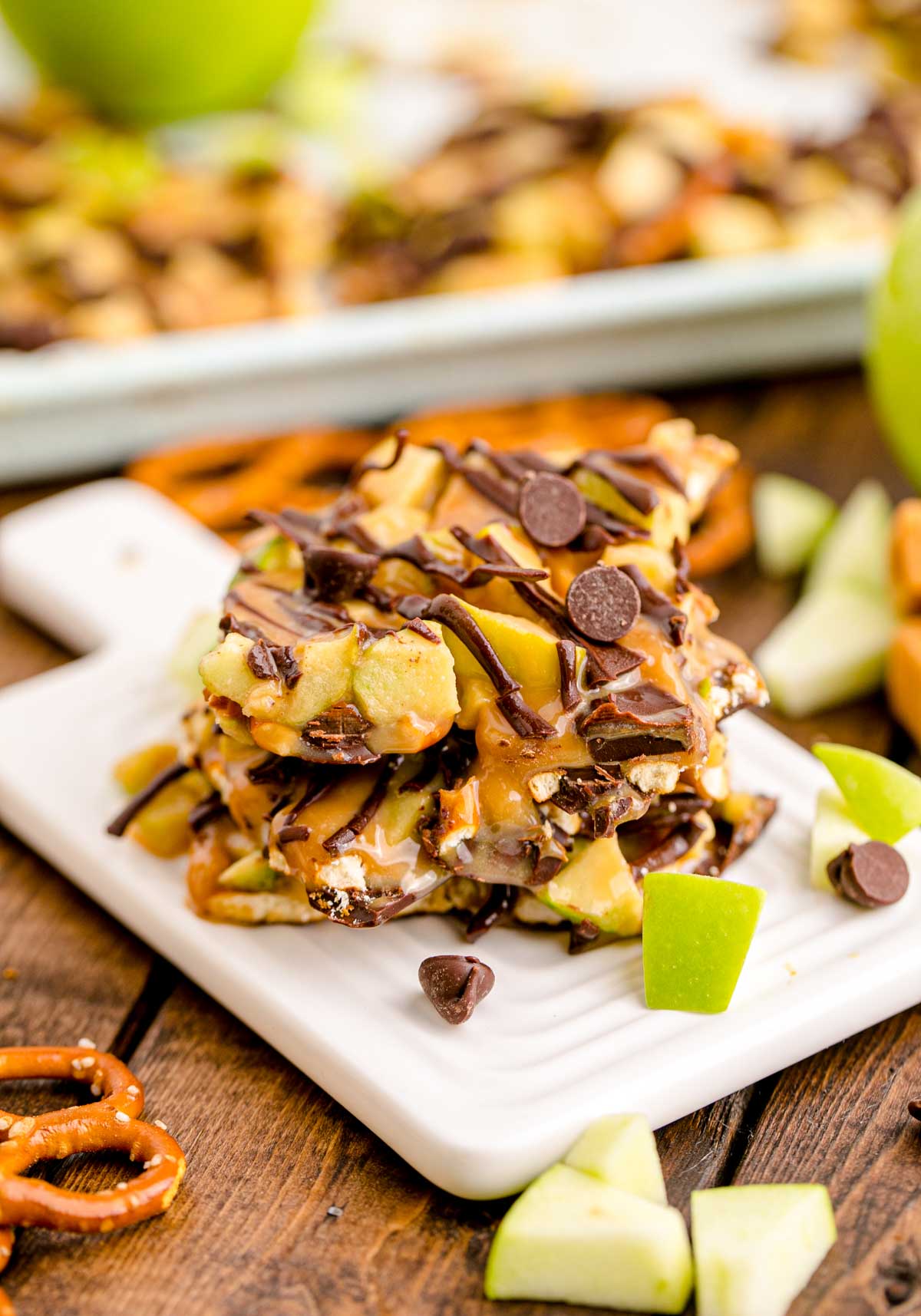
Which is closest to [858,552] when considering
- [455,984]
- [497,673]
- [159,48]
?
[497,673]

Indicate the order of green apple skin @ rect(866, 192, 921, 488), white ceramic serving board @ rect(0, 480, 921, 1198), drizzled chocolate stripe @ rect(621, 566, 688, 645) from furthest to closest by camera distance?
green apple skin @ rect(866, 192, 921, 488) < drizzled chocolate stripe @ rect(621, 566, 688, 645) < white ceramic serving board @ rect(0, 480, 921, 1198)

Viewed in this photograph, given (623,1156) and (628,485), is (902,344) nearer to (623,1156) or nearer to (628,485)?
(628,485)

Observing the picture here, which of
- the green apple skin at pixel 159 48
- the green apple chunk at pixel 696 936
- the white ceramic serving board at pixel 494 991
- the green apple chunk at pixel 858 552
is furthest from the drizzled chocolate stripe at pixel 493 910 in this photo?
the green apple skin at pixel 159 48

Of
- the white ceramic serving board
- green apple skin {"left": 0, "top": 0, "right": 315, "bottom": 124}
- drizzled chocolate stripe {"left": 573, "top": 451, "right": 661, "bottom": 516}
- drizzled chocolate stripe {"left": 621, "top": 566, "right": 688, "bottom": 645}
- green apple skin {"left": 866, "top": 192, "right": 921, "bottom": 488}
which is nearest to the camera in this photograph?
the white ceramic serving board

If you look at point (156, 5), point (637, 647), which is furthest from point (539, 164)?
point (637, 647)

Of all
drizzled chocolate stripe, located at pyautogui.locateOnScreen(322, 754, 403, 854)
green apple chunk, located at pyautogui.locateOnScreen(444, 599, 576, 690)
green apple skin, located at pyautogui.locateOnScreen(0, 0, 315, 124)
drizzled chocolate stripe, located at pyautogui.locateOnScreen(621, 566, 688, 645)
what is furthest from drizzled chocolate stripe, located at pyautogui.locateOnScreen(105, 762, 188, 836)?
green apple skin, located at pyautogui.locateOnScreen(0, 0, 315, 124)

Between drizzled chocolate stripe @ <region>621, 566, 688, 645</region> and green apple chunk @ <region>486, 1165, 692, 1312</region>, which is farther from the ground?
drizzled chocolate stripe @ <region>621, 566, 688, 645</region>

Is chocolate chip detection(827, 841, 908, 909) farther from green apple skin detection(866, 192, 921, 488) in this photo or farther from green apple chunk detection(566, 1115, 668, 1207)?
green apple skin detection(866, 192, 921, 488)

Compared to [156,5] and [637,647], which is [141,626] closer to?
[637,647]

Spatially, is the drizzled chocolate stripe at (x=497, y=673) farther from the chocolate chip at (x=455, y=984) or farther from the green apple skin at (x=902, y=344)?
the green apple skin at (x=902, y=344)
